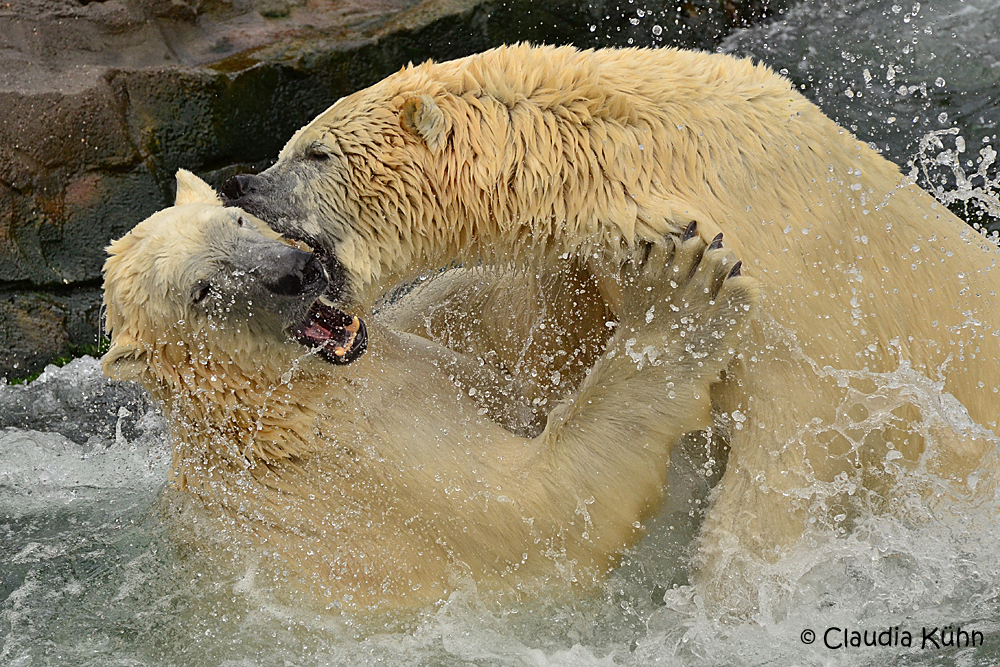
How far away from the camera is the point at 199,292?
3.26 meters

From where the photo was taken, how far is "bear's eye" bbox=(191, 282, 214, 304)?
3.26 metres

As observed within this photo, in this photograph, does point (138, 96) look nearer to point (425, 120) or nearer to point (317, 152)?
point (317, 152)

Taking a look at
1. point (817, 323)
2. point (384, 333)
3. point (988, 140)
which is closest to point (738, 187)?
point (817, 323)

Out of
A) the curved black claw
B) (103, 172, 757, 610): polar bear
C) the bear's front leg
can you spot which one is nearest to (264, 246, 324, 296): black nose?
(103, 172, 757, 610): polar bear

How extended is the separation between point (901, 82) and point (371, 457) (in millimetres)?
4347

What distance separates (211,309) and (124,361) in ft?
1.08

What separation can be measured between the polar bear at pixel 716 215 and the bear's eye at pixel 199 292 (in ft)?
0.96

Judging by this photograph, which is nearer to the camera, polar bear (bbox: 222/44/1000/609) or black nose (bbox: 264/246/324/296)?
polar bear (bbox: 222/44/1000/609)

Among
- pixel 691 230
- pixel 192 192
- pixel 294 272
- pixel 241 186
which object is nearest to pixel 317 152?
pixel 241 186

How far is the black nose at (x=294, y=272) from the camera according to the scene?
3.08 metres

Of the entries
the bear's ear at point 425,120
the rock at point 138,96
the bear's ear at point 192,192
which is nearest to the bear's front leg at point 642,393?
the bear's ear at point 425,120

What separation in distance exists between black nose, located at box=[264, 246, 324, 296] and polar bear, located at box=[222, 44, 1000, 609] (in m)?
0.09

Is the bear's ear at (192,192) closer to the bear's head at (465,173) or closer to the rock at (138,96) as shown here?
the bear's head at (465,173)

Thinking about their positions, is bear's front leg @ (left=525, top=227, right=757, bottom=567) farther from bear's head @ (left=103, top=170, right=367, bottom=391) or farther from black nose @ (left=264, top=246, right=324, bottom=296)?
black nose @ (left=264, top=246, right=324, bottom=296)
